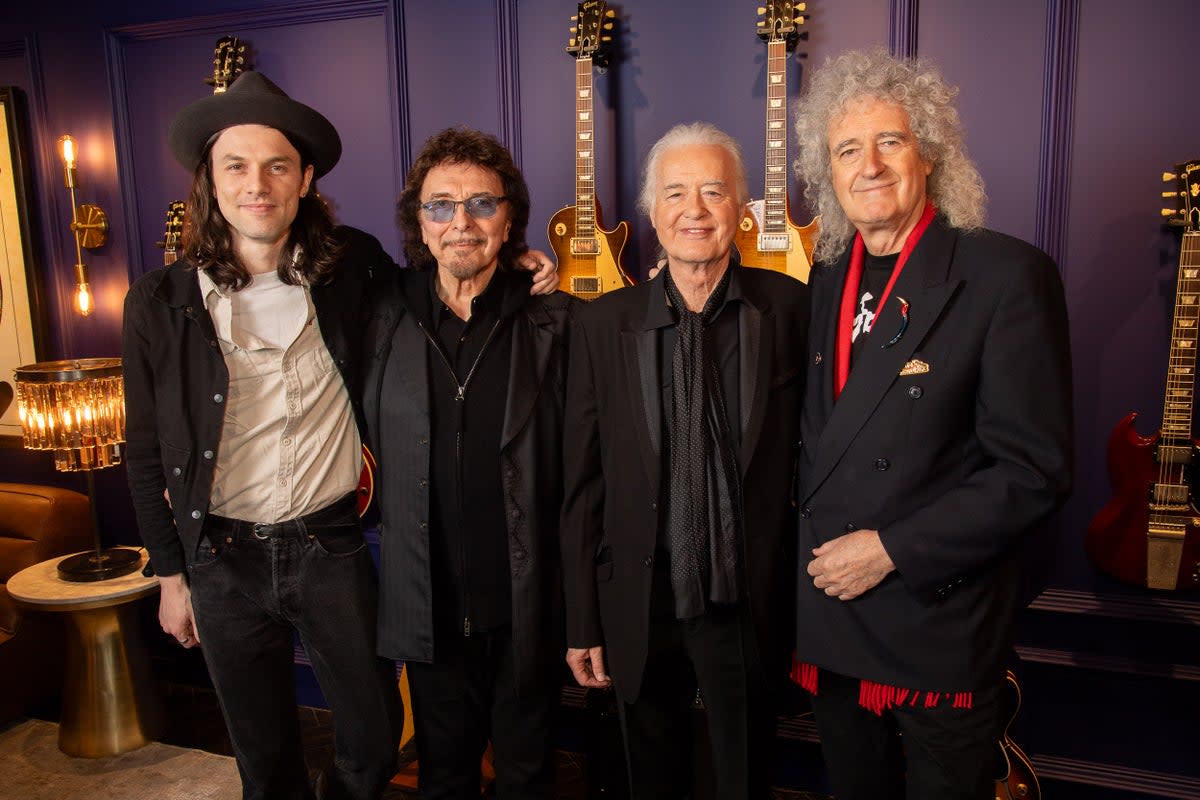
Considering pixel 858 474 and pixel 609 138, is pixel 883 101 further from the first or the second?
pixel 609 138

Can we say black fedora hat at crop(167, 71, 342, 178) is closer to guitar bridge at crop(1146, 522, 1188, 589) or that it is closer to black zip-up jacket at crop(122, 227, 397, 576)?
black zip-up jacket at crop(122, 227, 397, 576)

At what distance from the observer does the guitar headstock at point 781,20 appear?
2451 millimetres

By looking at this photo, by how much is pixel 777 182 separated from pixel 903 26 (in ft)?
1.98

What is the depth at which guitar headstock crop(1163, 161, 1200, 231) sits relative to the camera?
217 cm

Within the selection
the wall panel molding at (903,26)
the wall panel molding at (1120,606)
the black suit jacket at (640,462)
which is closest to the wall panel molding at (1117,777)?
the wall panel molding at (1120,606)

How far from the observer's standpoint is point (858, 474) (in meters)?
1.48

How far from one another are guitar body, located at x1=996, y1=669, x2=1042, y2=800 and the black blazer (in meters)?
1.29

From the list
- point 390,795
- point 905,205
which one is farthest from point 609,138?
point 390,795

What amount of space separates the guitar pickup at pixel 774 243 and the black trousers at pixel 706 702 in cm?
121

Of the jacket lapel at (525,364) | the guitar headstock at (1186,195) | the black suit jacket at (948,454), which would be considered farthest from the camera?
the guitar headstock at (1186,195)

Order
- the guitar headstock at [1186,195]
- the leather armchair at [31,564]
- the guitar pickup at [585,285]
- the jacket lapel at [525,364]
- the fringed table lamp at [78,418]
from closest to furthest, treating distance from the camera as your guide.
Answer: the jacket lapel at [525,364], the guitar headstock at [1186,195], the guitar pickup at [585,285], the fringed table lamp at [78,418], the leather armchair at [31,564]

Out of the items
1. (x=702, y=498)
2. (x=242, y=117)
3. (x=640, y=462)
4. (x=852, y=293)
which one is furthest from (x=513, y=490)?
(x=242, y=117)

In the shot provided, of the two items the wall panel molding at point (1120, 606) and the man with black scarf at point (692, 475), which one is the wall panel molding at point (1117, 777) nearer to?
the wall panel molding at point (1120, 606)

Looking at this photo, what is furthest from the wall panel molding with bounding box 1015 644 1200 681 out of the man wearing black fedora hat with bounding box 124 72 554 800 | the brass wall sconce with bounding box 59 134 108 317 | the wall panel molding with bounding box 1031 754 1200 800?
the brass wall sconce with bounding box 59 134 108 317
